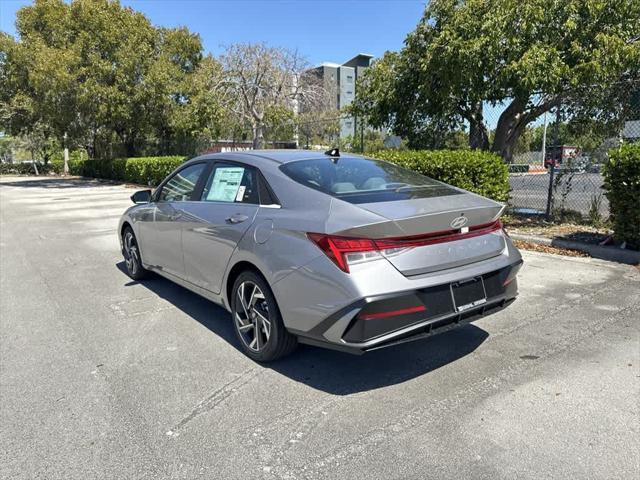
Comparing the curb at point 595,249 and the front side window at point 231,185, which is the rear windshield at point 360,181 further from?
the curb at point 595,249

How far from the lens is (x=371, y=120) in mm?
12109

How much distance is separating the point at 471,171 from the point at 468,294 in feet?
18.2

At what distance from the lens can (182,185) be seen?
493 cm

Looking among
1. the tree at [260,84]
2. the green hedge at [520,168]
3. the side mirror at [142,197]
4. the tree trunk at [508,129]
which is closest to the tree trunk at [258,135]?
the tree at [260,84]

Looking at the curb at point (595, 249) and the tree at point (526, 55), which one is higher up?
the tree at point (526, 55)

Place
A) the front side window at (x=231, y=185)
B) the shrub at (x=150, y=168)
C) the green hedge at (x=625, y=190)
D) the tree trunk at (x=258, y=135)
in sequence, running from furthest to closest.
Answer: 1. the tree trunk at (x=258, y=135)
2. the shrub at (x=150, y=168)
3. the green hedge at (x=625, y=190)
4. the front side window at (x=231, y=185)

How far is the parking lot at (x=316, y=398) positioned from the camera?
257 centimetres

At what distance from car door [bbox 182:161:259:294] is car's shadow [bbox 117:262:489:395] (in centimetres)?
62

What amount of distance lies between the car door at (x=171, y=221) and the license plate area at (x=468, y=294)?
260 centimetres

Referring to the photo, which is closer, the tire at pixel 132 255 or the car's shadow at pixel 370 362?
the car's shadow at pixel 370 362

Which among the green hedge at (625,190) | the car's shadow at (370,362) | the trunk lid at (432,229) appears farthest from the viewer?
the green hedge at (625,190)

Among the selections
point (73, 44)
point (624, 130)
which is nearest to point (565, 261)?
point (624, 130)

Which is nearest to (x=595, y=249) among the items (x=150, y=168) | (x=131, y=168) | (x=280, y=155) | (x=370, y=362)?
(x=370, y=362)

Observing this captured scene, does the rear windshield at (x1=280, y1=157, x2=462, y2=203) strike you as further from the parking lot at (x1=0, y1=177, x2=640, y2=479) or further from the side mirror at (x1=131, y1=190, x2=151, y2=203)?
the side mirror at (x1=131, y1=190, x2=151, y2=203)
